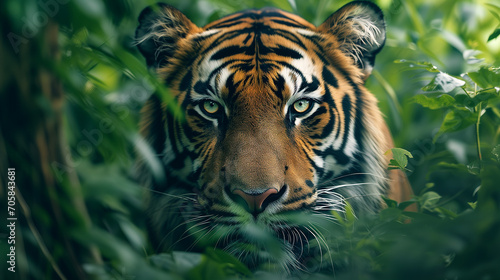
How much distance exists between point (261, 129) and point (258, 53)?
31cm

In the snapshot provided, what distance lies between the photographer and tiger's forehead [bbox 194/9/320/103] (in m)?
1.67

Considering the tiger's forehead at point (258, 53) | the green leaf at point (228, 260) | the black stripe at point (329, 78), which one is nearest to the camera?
the green leaf at point (228, 260)

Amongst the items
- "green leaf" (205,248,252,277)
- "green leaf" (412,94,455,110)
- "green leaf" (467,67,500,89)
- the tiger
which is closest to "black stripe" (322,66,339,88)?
the tiger

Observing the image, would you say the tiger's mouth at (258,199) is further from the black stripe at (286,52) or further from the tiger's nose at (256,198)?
the black stripe at (286,52)

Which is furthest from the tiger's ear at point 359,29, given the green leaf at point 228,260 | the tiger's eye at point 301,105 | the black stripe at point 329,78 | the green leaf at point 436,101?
the green leaf at point 228,260

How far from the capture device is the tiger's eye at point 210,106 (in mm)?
1708

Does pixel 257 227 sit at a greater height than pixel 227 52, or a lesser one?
lesser

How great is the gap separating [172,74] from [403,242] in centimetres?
124

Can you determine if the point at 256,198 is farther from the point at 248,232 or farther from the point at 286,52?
the point at 286,52

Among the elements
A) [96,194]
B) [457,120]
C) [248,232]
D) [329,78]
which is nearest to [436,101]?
[457,120]

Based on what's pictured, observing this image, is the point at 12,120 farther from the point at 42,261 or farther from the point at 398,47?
the point at 398,47

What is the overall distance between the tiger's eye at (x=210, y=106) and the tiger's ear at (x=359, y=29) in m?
0.55

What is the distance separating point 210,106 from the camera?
5.65ft

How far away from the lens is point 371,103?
1.92 metres
